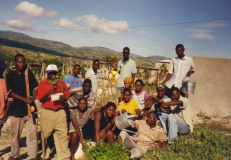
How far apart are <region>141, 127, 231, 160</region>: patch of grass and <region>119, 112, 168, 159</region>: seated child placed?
154 millimetres

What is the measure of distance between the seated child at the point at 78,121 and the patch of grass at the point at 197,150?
1.44 meters

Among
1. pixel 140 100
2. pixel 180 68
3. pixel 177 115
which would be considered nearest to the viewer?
pixel 177 115

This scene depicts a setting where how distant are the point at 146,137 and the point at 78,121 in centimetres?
154

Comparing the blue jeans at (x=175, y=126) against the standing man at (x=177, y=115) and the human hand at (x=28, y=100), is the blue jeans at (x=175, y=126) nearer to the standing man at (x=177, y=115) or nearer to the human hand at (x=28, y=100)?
the standing man at (x=177, y=115)

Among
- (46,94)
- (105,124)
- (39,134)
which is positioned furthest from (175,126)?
(39,134)

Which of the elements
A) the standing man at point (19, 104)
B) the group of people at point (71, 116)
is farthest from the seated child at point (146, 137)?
the standing man at point (19, 104)

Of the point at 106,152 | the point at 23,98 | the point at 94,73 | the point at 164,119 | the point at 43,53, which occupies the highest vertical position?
the point at 43,53

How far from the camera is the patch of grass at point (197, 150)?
2.91m

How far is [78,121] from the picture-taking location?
3.57 m

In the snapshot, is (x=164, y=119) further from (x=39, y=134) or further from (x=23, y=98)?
(x=39, y=134)

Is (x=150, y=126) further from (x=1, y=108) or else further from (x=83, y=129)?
(x=1, y=108)

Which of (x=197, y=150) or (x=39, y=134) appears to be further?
(x=39, y=134)

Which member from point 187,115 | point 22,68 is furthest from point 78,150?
point 187,115

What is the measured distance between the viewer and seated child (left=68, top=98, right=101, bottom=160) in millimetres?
3385
